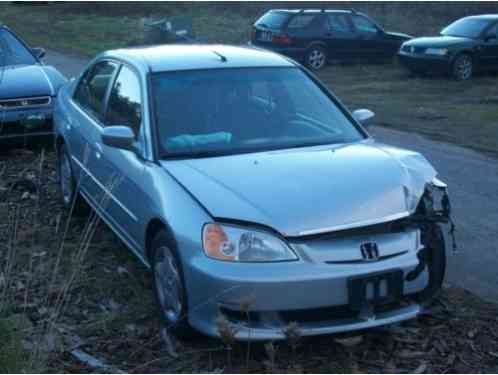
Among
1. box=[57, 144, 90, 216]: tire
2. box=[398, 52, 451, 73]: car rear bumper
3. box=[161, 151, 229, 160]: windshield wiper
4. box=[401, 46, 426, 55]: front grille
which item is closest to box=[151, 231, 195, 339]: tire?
box=[161, 151, 229, 160]: windshield wiper

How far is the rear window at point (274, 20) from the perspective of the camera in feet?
65.2

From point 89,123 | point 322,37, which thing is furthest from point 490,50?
point 89,123

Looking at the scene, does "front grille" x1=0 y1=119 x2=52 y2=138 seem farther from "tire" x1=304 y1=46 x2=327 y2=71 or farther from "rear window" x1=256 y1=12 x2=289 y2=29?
"tire" x1=304 y1=46 x2=327 y2=71

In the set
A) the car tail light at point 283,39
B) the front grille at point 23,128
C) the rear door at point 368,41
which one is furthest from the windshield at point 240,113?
the rear door at point 368,41

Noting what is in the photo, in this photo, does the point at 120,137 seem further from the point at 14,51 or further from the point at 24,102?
the point at 14,51

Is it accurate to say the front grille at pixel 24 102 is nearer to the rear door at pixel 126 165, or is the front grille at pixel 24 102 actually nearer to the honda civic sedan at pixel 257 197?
the honda civic sedan at pixel 257 197

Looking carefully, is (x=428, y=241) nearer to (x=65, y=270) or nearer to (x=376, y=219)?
(x=376, y=219)

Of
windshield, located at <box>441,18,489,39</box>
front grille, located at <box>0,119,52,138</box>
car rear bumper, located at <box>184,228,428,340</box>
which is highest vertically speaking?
car rear bumper, located at <box>184,228,428,340</box>

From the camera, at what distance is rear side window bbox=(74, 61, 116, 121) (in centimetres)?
644

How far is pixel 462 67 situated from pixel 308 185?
14.2 meters

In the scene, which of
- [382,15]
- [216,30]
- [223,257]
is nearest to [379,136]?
[223,257]

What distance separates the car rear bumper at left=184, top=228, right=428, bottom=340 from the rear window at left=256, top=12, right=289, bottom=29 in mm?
16151

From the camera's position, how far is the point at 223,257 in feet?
13.9

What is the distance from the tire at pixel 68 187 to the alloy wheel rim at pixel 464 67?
481 inches
